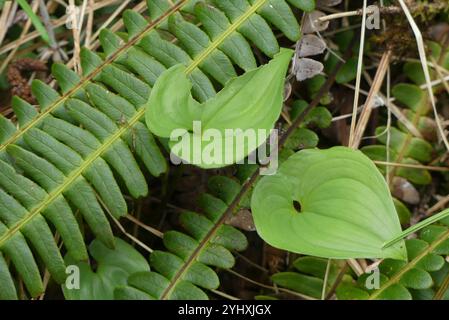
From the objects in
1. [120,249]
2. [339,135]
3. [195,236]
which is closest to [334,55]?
[339,135]

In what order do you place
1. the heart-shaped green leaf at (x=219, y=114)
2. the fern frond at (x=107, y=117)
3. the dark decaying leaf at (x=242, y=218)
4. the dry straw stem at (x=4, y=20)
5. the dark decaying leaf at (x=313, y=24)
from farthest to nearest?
the dry straw stem at (x=4, y=20), the dark decaying leaf at (x=313, y=24), the dark decaying leaf at (x=242, y=218), the fern frond at (x=107, y=117), the heart-shaped green leaf at (x=219, y=114)

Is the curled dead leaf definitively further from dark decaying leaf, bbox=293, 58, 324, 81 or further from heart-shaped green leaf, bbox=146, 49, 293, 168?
heart-shaped green leaf, bbox=146, 49, 293, 168

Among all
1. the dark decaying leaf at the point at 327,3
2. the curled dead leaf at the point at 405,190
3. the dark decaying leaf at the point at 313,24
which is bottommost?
the curled dead leaf at the point at 405,190

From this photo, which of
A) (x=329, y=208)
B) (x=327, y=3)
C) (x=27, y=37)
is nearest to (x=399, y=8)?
(x=327, y=3)

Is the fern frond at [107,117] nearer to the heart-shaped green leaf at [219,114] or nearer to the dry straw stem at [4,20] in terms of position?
the heart-shaped green leaf at [219,114]

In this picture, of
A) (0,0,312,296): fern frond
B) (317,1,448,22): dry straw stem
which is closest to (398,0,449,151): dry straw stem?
(317,1,448,22): dry straw stem

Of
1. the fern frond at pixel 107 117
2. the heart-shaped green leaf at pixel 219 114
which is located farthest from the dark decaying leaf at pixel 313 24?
the heart-shaped green leaf at pixel 219 114

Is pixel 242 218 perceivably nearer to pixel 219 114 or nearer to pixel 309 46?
pixel 219 114
